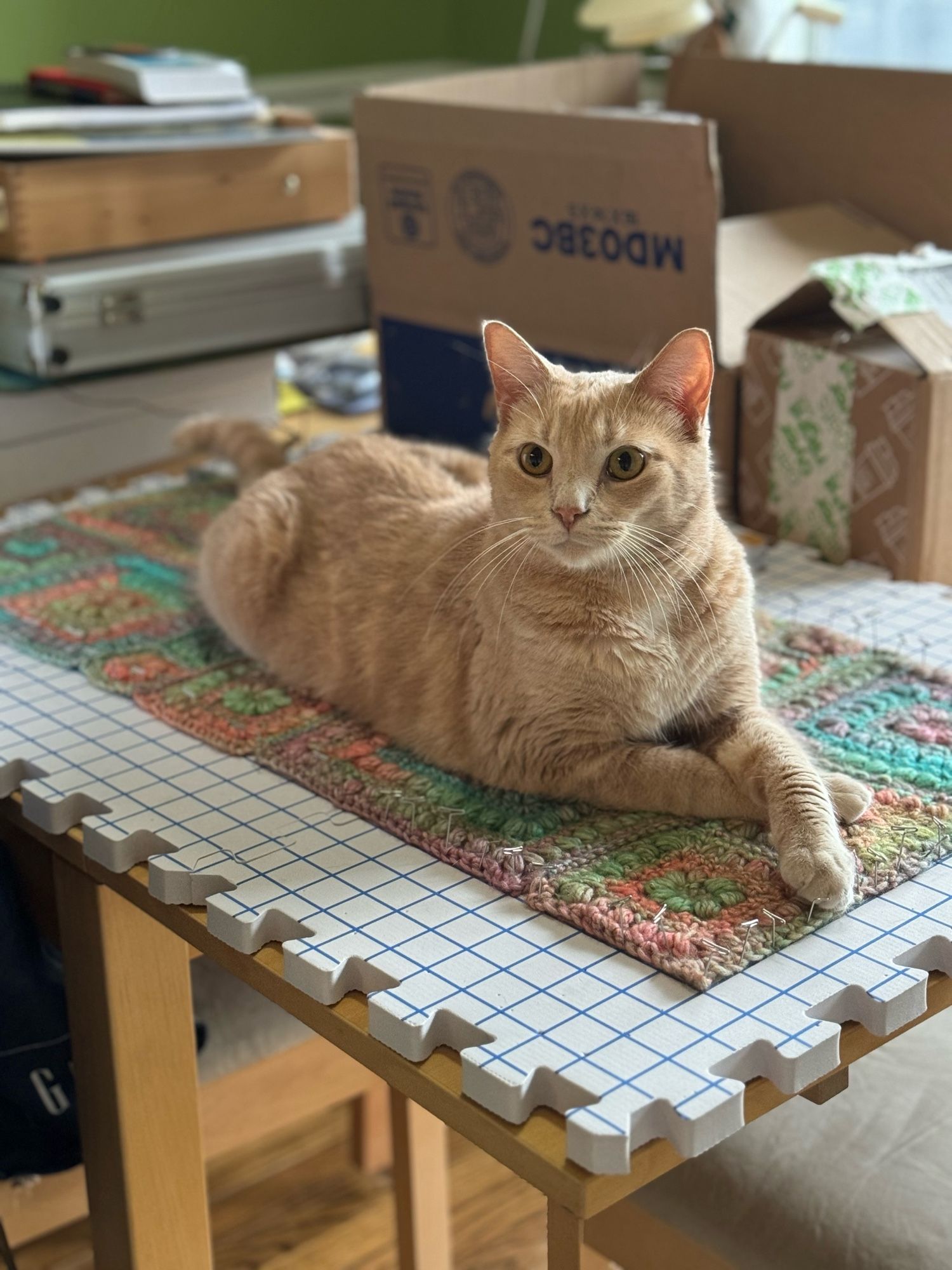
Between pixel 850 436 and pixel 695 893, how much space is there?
728 millimetres

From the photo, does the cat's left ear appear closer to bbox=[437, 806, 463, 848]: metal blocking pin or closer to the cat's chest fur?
the cat's chest fur

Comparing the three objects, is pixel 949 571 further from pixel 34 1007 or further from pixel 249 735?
pixel 34 1007

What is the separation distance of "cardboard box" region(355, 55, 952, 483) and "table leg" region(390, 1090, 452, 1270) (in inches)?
33.2

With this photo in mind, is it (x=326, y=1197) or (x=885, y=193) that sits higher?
(x=885, y=193)

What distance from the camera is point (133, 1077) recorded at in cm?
116

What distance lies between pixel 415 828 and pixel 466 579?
259 mm

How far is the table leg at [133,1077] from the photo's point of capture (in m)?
1.14

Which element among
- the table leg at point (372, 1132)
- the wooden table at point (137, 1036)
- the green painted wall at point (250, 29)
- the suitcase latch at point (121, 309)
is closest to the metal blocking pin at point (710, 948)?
the wooden table at point (137, 1036)

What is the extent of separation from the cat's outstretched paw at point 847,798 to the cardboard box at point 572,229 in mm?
694

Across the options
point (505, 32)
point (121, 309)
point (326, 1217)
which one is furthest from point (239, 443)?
point (505, 32)

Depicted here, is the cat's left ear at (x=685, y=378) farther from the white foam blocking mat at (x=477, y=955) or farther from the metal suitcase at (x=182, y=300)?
the metal suitcase at (x=182, y=300)

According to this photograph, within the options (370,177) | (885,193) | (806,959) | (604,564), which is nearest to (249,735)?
(604,564)

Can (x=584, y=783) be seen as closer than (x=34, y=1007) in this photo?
Yes

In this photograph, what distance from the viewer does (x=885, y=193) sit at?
1.86 m
